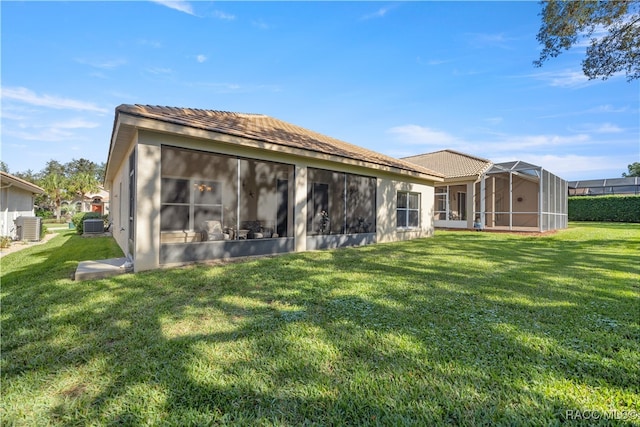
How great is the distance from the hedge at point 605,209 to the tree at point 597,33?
20.3 m

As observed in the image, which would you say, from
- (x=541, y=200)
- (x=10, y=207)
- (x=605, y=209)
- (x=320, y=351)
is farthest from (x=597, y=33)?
(x=10, y=207)

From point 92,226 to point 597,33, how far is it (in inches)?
950

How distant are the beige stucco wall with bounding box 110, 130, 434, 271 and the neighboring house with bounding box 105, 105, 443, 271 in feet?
0.07

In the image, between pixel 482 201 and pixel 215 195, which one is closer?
pixel 215 195

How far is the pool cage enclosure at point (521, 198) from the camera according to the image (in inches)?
650

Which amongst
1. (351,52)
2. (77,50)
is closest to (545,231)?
(351,52)

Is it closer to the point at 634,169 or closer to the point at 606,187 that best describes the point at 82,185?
the point at 606,187

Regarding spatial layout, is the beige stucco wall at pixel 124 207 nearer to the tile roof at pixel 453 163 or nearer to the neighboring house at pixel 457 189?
the neighboring house at pixel 457 189

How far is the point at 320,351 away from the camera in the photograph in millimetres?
2822

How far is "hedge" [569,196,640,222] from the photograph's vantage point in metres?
23.5

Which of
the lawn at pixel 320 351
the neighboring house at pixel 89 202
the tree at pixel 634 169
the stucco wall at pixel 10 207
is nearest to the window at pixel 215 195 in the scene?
the lawn at pixel 320 351

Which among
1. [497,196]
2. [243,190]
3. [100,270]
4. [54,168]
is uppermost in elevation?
[54,168]

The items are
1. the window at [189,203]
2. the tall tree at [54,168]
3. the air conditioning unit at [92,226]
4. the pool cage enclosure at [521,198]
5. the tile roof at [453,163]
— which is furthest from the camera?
the tall tree at [54,168]

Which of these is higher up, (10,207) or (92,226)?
(10,207)
